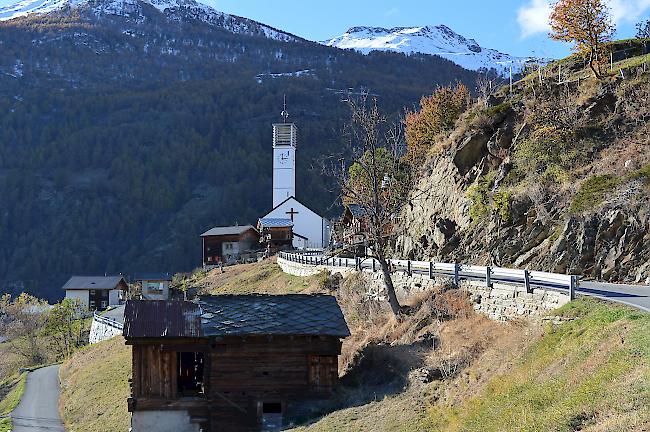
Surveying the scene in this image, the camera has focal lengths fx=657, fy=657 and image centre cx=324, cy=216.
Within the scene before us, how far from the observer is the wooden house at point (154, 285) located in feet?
222

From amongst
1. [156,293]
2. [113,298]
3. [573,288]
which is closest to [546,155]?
[573,288]

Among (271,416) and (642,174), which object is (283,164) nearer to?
(642,174)

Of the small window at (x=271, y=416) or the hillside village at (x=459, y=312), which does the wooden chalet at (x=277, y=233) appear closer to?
the hillside village at (x=459, y=312)

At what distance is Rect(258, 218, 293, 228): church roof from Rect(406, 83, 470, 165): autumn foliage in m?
26.6

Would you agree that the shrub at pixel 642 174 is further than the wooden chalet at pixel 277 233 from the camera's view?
No

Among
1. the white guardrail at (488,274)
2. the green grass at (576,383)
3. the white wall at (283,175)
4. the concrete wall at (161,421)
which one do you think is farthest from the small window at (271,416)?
the white wall at (283,175)

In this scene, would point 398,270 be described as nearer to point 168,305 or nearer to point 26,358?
point 168,305

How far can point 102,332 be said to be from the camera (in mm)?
51594

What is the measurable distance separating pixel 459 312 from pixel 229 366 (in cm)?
786

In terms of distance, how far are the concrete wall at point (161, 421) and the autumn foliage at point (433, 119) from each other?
28.1m

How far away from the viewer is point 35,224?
162 meters

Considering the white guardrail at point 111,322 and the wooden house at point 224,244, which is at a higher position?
the wooden house at point 224,244

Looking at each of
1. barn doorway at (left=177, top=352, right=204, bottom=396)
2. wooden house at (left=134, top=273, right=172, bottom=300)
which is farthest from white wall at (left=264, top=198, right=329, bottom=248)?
barn doorway at (left=177, top=352, right=204, bottom=396)

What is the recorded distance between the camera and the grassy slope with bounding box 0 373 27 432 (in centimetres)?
3330
